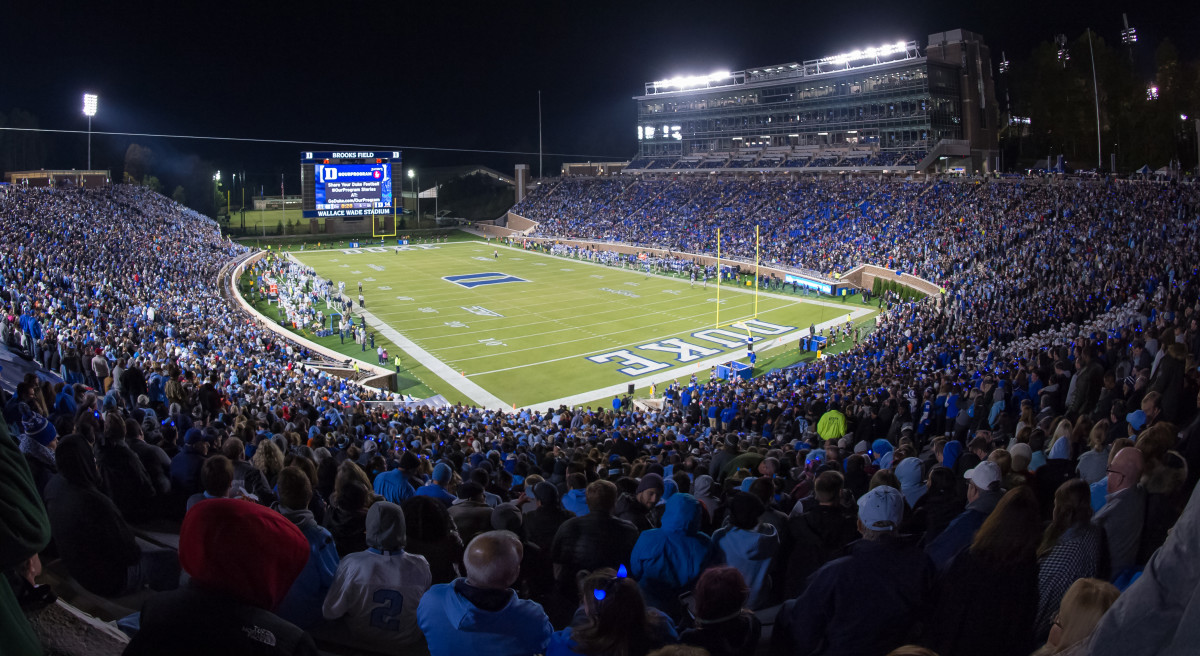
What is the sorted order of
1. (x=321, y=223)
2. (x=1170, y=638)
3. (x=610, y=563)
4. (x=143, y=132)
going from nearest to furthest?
1. (x=1170, y=638)
2. (x=610, y=563)
3. (x=321, y=223)
4. (x=143, y=132)

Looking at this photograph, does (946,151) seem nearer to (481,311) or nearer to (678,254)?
(678,254)

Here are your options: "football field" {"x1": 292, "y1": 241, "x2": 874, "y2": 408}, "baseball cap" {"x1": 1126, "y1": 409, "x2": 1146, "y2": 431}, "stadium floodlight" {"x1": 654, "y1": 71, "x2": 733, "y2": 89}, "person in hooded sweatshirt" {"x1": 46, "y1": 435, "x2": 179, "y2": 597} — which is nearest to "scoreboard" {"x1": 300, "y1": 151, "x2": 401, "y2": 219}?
"football field" {"x1": 292, "y1": 241, "x2": 874, "y2": 408}

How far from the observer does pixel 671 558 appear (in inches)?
176

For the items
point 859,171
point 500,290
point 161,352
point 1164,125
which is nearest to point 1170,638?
point 161,352

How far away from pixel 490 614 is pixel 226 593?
3.94 ft

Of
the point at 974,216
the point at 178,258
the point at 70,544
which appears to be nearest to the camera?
the point at 70,544

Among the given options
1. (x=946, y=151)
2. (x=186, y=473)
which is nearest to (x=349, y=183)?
(x=946, y=151)

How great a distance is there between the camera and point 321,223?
3258 inches

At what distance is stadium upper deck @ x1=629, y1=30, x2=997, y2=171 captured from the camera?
67562 millimetres

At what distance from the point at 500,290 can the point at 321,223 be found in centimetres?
4036

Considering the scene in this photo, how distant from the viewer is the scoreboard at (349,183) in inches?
2581

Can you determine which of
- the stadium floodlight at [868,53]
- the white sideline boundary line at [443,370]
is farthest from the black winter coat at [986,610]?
the stadium floodlight at [868,53]

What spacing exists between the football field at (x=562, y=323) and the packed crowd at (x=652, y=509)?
10482 mm

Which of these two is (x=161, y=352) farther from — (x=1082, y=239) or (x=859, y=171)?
(x=859, y=171)
